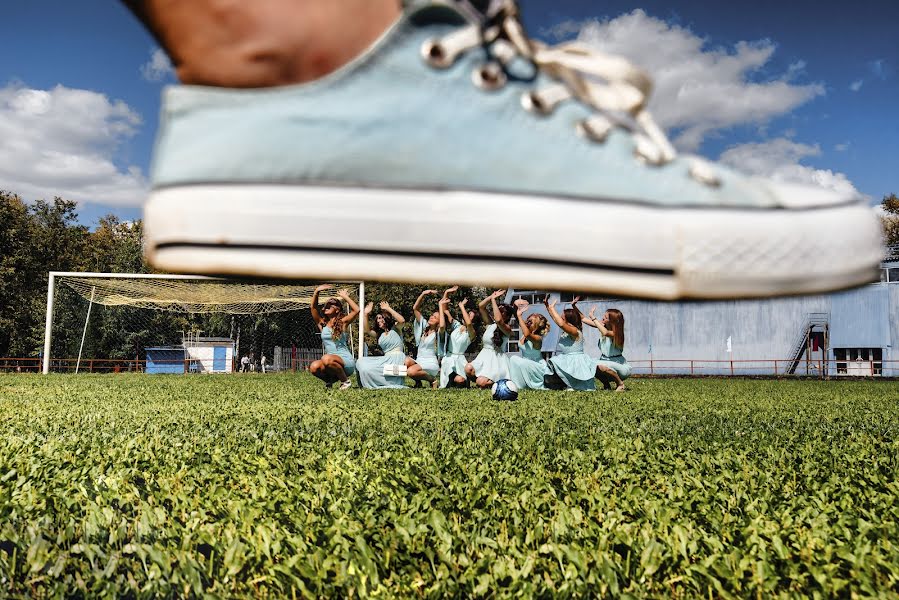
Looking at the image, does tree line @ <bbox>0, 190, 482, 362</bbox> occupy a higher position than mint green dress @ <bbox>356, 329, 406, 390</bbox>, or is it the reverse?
tree line @ <bbox>0, 190, 482, 362</bbox>

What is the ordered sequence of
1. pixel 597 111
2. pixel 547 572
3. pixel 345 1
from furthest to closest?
pixel 547 572
pixel 597 111
pixel 345 1

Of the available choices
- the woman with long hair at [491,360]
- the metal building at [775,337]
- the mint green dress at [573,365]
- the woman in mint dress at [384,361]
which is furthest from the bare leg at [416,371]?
the metal building at [775,337]

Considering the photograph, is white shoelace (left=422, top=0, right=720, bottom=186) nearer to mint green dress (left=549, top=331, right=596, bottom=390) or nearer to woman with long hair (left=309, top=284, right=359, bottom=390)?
mint green dress (left=549, top=331, right=596, bottom=390)

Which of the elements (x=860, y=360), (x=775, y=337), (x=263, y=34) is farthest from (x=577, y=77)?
(x=775, y=337)

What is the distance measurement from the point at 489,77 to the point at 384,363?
12397 mm

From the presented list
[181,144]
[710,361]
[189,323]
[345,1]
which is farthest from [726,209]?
[189,323]

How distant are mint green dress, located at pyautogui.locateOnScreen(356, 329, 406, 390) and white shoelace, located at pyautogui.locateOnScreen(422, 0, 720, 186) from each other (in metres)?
12.2

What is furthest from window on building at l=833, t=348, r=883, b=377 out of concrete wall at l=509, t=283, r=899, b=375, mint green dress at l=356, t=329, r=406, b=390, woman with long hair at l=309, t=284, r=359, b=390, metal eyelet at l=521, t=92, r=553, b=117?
metal eyelet at l=521, t=92, r=553, b=117

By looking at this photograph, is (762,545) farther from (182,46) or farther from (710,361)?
(710,361)

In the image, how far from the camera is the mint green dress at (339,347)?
13.2 meters

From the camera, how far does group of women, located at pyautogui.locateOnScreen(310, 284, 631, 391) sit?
1280 centimetres

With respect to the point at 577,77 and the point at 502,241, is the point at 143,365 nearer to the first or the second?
the point at 577,77

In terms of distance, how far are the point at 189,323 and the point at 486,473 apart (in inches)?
1553

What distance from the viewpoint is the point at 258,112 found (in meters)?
0.99
